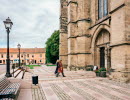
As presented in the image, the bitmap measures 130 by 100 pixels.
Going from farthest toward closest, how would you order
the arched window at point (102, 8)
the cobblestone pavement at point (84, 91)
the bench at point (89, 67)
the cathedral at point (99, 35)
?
the bench at point (89, 67), the arched window at point (102, 8), the cathedral at point (99, 35), the cobblestone pavement at point (84, 91)

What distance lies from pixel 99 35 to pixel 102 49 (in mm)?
1785

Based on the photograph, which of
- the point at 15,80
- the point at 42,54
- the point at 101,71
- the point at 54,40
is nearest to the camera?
the point at 15,80

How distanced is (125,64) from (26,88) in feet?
22.1

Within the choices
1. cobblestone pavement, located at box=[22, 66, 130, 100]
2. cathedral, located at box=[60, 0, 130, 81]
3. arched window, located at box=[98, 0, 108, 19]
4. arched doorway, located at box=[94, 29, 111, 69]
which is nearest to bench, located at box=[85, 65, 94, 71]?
cathedral, located at box=[60, 0, 130, 81]

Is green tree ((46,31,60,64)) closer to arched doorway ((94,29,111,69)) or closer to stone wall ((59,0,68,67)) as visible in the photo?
stone wall ((59,0,68,67))

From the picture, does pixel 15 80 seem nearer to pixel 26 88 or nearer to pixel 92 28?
pixel 26 88

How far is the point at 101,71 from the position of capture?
1084 centimetres

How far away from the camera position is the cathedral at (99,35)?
8.33 meters

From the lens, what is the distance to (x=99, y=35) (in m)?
14.4

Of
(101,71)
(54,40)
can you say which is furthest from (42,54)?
(101,71)

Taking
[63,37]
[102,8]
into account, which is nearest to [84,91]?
[102,8]

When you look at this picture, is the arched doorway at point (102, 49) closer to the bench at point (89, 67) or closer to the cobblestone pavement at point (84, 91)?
the bench at point (89, 67)

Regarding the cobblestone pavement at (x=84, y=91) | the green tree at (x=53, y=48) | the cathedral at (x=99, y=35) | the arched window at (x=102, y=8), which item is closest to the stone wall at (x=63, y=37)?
the cathedral at (x=99, y=35)

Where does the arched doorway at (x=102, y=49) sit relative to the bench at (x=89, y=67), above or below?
above
